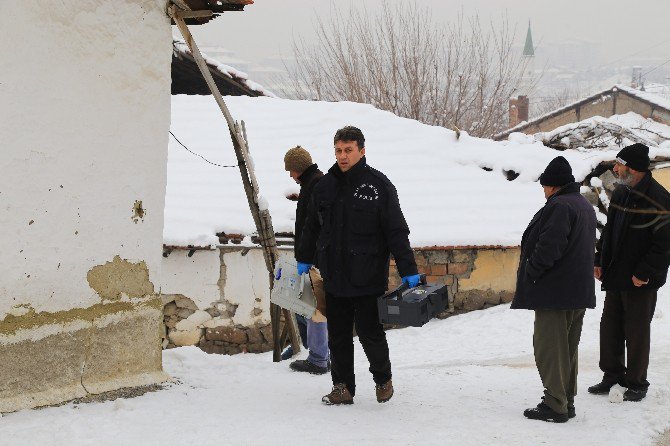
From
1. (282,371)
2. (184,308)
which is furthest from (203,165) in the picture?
(282,371)

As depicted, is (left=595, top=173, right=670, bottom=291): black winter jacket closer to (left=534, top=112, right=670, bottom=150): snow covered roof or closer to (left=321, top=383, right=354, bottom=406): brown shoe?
(left=321, top=383, right=354, bottom=406): brown shoe

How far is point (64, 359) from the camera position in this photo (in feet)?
15.0

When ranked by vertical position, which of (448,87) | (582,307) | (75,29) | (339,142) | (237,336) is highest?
(448,87)

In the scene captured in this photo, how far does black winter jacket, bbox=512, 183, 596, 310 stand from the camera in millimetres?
4559

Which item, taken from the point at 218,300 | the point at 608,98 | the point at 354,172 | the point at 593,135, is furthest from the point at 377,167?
the point at 608,98

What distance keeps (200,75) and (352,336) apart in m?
11.0

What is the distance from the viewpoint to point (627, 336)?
508 cm

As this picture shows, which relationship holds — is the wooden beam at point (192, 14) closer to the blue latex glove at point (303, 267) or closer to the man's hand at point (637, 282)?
the blue latex glove at point (303, 267)

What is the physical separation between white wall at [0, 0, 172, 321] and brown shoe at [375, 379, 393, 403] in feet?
4.98

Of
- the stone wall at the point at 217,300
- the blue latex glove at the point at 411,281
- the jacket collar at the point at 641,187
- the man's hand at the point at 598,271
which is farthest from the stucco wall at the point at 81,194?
the stone wall at the point at 217,300

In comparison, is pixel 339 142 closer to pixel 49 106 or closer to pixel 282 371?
pixel 49 106

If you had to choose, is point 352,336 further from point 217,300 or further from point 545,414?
point 217,300

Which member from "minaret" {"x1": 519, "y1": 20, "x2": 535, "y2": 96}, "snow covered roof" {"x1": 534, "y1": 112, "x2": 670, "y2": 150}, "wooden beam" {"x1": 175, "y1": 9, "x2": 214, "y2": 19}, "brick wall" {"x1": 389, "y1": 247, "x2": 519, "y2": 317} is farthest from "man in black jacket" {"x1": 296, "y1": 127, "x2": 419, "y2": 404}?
"minaret" {"x1": 519, "y1": 20, "x2": 535, "y2": 96}

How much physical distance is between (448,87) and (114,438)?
85.5 ft
